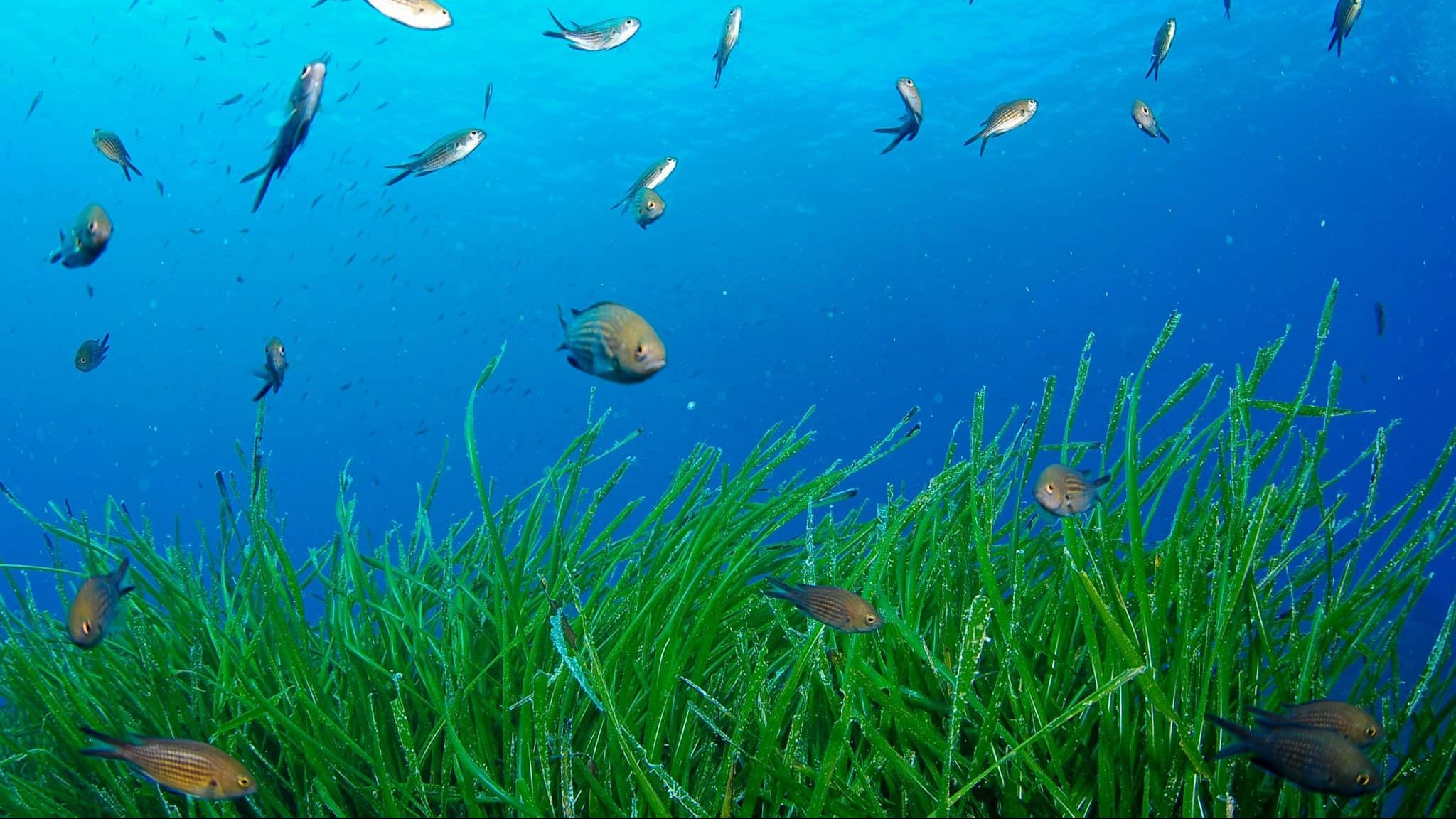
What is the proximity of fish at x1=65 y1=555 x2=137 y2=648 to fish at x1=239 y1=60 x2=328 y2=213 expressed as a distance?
1149 millimetres

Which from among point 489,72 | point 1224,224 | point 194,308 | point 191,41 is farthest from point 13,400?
point 1224,224

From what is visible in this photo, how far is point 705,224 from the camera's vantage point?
1998 inches

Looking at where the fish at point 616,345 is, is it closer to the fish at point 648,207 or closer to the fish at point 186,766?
the fish at point 186,766

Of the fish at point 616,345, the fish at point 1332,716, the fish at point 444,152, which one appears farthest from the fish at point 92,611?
the fish at point 444,152

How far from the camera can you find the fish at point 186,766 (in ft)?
5.57

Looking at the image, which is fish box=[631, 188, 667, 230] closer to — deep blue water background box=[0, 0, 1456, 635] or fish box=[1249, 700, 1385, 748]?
fish box=[1249, 700, 1385, 748]

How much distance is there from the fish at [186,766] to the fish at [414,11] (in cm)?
399

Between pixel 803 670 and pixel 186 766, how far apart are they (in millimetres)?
1425

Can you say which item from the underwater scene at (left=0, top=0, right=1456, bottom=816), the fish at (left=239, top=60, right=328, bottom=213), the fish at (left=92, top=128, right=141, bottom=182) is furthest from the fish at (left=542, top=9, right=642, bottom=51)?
the fish at (left=92, top=128, right=141, bottom=182)

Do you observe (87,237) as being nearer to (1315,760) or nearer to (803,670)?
(803,670)

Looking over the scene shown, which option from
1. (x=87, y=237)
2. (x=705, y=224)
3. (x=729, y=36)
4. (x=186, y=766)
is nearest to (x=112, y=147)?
(x=87, y=237)

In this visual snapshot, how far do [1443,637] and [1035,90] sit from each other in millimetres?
38450

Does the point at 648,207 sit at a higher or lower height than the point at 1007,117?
lower

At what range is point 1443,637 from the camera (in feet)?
5.70
